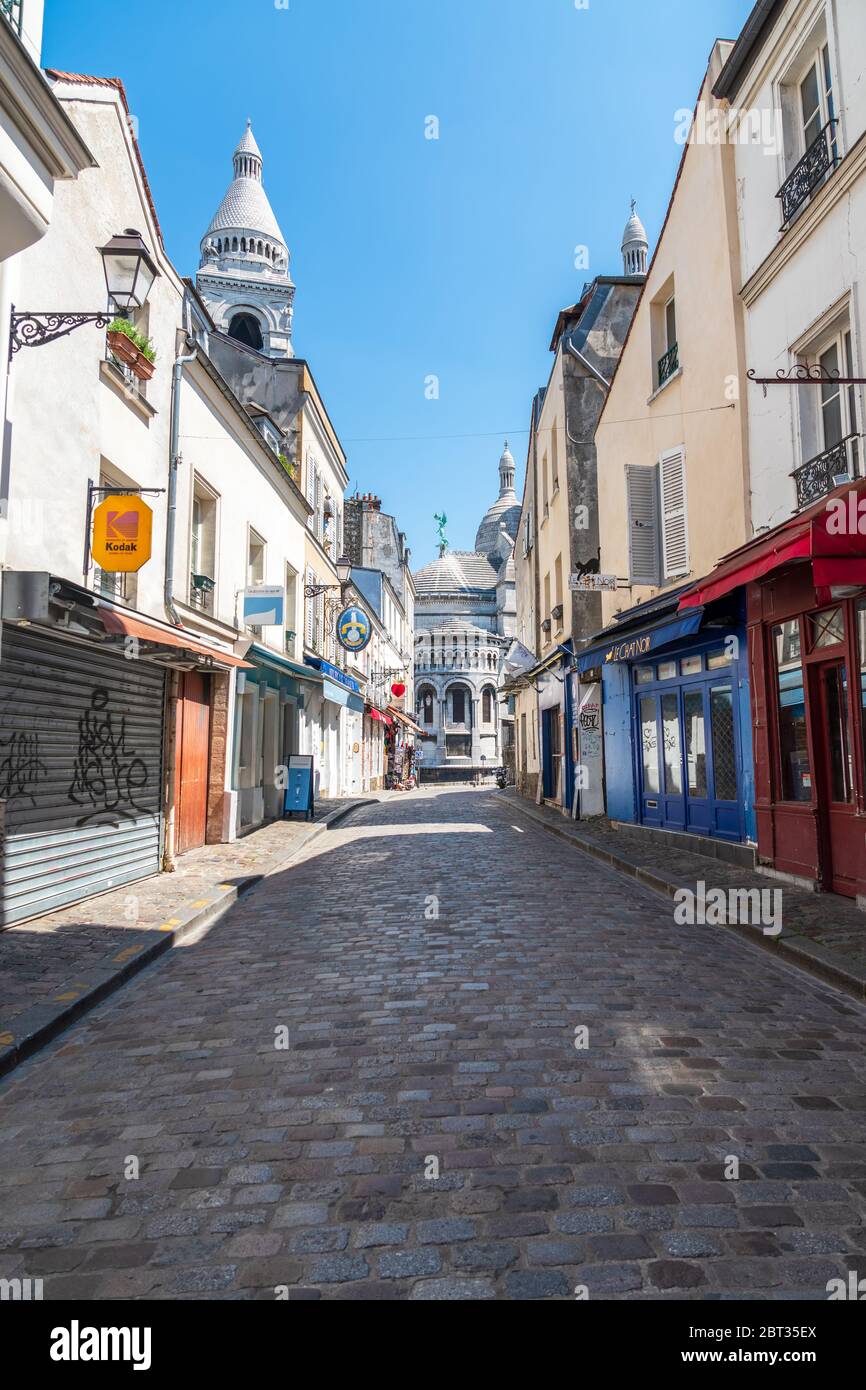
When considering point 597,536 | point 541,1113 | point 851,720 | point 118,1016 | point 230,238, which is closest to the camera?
point 541,1113

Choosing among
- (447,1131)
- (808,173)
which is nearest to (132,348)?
(808,173)

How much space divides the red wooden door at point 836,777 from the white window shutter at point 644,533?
495 centimetres

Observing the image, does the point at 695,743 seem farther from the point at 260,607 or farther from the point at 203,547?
the point at 203,547

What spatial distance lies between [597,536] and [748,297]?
847 cm

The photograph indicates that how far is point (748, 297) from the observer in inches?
384

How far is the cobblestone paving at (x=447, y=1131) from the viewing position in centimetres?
248

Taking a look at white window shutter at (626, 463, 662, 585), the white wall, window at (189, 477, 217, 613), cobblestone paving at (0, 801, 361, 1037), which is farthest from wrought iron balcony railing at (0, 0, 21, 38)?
white window shutter at (626, 463, 662, 585)

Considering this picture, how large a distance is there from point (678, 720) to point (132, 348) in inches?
344

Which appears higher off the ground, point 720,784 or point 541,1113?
point 720,784

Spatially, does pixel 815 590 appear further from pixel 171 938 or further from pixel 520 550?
pixel 520 550

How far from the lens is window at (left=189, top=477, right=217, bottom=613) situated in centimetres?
1234

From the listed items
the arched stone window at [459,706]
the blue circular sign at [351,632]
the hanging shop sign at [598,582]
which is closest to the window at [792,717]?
the hanging shop sign at [598,582]
